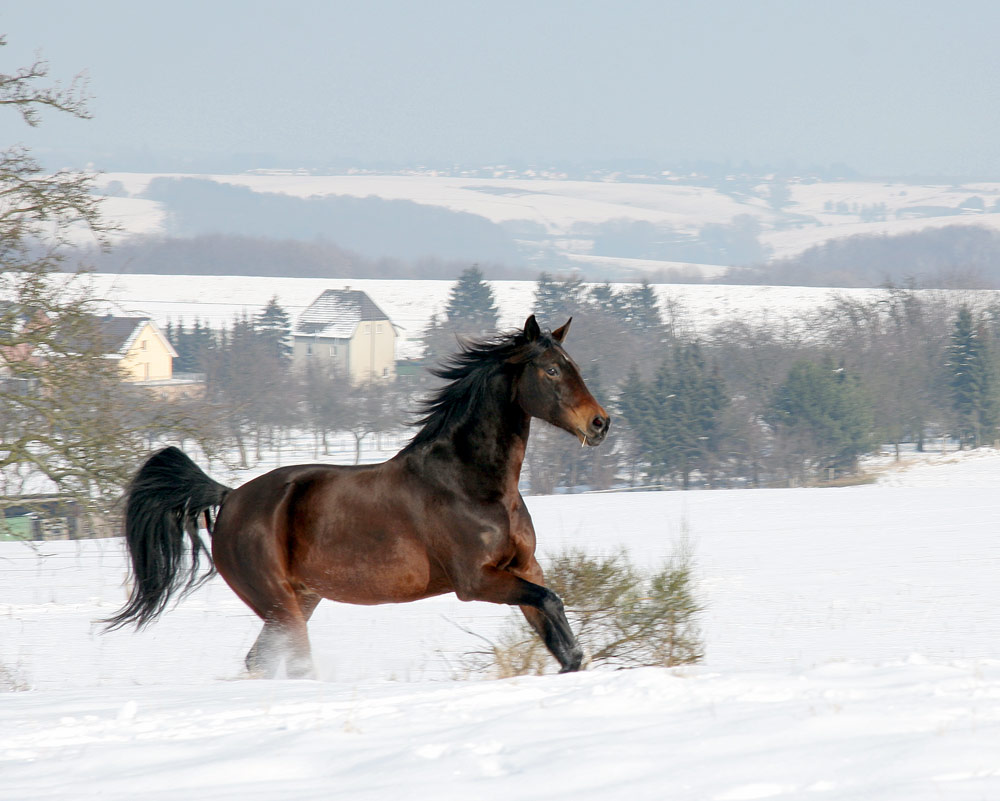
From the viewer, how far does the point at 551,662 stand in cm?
629

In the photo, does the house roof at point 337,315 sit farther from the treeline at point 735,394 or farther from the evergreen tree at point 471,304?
the treeline at point 735,394

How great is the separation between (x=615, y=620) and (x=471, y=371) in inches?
87.0

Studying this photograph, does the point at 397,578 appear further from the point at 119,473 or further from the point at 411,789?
the point at 119,473

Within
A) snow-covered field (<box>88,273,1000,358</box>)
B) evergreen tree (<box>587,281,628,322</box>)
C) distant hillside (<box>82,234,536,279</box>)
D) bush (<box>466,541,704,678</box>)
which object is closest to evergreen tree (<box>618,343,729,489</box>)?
snow-covered field (<box>88,273,1000,358</box>)

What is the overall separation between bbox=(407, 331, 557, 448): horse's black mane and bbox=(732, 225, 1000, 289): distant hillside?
132m

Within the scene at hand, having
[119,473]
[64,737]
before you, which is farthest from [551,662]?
[119,473]

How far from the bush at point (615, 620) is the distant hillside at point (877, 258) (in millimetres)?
130556

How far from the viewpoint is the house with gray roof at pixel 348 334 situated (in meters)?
90.1

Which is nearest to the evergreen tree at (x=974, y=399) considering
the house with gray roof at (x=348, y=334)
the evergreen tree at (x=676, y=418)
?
the evergreen tree at (x=676, y=418)

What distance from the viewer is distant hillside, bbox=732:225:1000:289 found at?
141 meters

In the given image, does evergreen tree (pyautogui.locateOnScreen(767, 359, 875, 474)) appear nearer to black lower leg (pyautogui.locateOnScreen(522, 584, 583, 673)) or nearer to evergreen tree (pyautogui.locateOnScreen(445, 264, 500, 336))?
evergreen tree (pyautogui.locateOnScreen(445, 264, 500, 336))

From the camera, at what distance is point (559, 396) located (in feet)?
16.2

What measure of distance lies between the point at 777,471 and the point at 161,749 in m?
60.2

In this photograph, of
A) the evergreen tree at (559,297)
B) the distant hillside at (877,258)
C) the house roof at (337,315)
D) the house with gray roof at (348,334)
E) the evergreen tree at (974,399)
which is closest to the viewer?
the evergreen tree at (974,399)
